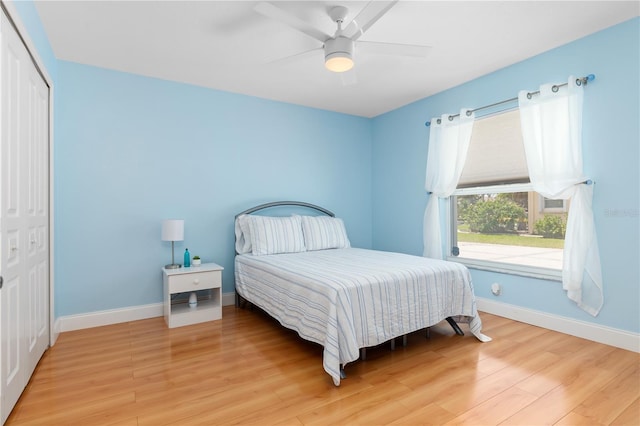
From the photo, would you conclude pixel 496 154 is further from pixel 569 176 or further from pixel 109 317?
pixel 109 317

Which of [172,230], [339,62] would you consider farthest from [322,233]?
[339,62]

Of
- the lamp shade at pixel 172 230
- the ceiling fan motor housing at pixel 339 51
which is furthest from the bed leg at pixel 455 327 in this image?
the lamp shade at pixel 172 230

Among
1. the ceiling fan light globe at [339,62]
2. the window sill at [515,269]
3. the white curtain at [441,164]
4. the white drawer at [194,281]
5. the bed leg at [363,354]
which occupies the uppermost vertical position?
the ceiling fan light globe at [339,62]

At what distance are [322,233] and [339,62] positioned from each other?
2.20 meters

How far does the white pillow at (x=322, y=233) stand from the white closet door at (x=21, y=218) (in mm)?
2499

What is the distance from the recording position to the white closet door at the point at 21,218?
1.71m

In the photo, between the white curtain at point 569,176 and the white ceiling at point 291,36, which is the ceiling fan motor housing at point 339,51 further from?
the white curtain at point 569,176

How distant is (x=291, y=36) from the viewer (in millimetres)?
2750

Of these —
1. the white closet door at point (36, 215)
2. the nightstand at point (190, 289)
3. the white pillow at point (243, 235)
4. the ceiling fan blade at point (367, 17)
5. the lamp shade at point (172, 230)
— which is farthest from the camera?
the white pillow at point (243, 235)

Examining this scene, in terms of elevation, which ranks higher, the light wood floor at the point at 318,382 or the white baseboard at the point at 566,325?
the white baseboard at the point at 566,325

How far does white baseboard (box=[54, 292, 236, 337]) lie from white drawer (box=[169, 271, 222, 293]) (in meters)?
0.54

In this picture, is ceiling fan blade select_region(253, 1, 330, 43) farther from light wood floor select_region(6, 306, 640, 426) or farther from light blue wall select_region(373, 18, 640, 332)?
light wood floor select_region(6, 306, 640, 426)

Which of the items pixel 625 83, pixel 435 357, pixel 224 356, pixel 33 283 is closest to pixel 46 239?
pixel 33 283

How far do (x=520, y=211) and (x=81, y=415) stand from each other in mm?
3920
